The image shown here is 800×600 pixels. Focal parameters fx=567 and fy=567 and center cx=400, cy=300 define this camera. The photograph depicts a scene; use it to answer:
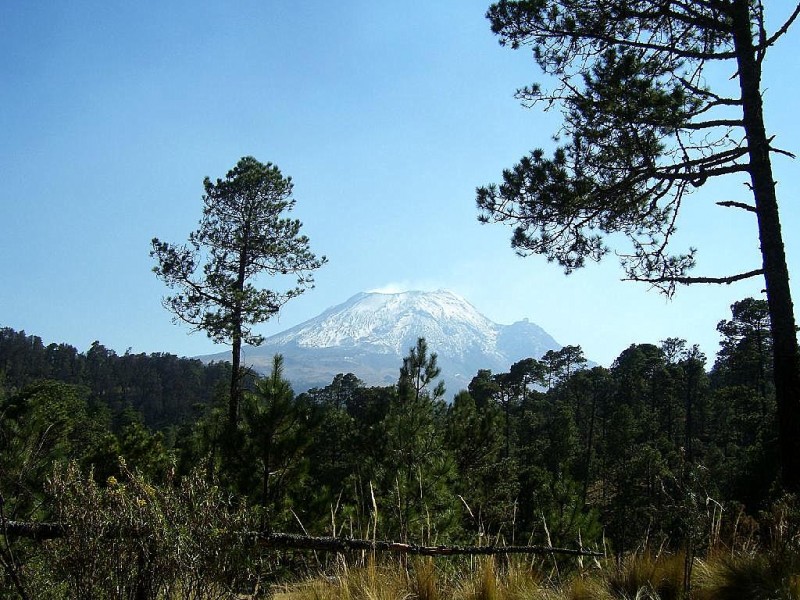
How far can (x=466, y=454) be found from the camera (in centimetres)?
1941

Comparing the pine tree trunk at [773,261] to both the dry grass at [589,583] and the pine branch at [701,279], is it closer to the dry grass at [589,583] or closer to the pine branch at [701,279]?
the pine branch at [701,279]

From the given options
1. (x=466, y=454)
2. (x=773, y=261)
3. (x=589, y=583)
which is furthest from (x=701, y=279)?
(x=466, y=454)

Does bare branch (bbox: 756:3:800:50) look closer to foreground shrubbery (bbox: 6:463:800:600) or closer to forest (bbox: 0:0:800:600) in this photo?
forest (bbox: 0:0:800:600)

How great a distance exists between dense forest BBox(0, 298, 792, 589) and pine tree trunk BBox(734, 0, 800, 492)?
53 centimetres

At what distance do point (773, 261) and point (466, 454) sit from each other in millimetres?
14940

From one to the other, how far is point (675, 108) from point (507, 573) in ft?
16.4

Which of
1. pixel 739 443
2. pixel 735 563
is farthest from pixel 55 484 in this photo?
pixel 739 443

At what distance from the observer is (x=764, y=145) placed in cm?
581

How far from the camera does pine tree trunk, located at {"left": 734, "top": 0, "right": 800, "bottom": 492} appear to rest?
539 centimetres

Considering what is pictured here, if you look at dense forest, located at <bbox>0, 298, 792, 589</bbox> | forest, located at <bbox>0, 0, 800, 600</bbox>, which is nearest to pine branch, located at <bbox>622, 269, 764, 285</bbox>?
forest, located at <bbox>0, 0, 800, 600</bbox>

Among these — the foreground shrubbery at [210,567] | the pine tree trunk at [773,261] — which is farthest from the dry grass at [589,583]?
the pine tree trunk at [773,261]

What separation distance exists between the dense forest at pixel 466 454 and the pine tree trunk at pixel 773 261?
53 cm

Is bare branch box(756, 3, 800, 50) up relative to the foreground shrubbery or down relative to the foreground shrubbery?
up

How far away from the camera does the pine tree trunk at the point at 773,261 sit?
5.39 meters
